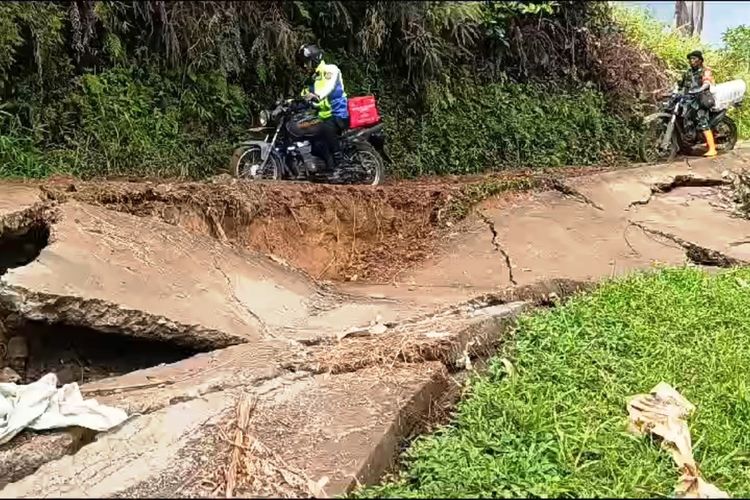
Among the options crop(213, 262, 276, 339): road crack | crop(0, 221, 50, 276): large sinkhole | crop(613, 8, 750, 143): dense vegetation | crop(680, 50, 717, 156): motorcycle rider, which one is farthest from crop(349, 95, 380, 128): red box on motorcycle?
crop(613, 8, 750, 143): dense vegetation

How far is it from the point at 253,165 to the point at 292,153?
0.38 m

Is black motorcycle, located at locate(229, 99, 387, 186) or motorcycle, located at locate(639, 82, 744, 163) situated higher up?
black motorcycle, located at locate(229, 99, 387, 186)

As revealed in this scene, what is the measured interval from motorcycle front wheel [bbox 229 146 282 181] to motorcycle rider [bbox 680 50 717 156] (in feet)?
14.6

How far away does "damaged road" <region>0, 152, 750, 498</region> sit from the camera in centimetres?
323

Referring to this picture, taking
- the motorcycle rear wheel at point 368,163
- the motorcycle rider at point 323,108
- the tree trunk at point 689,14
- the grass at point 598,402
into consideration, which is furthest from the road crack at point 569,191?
the tree trunk at point 689,14

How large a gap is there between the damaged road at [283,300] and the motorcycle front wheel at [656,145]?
86cm

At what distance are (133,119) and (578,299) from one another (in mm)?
4876

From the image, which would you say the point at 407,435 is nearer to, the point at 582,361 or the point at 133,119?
the point at 582,361

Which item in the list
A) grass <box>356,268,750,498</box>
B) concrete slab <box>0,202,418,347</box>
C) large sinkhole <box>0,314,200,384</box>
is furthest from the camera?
large sinkhole <box>0,314,200,384</box>

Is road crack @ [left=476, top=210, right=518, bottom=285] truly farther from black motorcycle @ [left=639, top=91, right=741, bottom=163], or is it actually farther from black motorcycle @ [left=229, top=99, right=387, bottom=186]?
black motorcycle @ [left=639, top=91, right=741, bottom=163]

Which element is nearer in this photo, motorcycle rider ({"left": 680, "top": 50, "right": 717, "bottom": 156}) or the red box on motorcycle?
the red box on motorcycle

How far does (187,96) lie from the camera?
818 cm

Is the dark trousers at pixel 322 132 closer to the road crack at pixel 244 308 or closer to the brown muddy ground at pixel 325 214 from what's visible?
the brown muddy ground at pixel 325 214

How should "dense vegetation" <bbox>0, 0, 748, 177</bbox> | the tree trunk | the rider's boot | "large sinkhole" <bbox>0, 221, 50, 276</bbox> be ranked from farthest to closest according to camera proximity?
the tree trunk, the rider's boot, "dense vegetation" <bbox>0, 0, 748, 177</bbox>, "large sinkhole" <bbox>0, 221, 50, 276</bbox>
